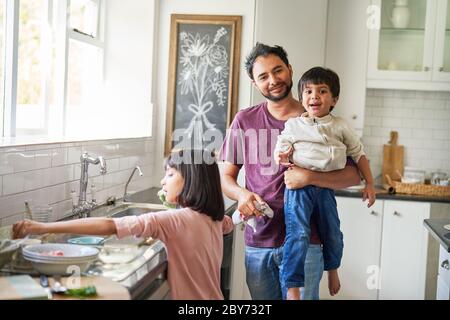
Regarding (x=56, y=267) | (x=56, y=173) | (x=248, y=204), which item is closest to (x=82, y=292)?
(x=56, y=267)

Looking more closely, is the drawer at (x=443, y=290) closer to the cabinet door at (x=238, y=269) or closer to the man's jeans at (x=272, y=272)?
the man's jeans at (x=272, y=272)

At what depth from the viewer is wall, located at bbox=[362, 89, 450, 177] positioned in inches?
131

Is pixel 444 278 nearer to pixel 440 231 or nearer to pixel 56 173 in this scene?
pixel 440 231

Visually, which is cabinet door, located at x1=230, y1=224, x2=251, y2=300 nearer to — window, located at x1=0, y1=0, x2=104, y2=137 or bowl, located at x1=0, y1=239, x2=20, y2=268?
window, located at x1=0, y1=0, x2=104, y2=137

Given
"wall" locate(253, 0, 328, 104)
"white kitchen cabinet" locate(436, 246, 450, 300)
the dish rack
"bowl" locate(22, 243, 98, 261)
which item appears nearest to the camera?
"bowl" locate(22, 243, 98, 261)

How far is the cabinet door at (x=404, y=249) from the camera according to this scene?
9.54 feet

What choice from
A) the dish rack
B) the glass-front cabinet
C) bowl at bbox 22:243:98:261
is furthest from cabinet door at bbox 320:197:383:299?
bowl at bbox 22:243:98:261

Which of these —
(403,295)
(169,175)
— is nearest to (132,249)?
(169,175)

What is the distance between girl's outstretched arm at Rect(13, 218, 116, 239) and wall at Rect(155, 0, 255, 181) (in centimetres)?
173

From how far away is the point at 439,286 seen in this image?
211 centimetres

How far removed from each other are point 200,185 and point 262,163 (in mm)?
321

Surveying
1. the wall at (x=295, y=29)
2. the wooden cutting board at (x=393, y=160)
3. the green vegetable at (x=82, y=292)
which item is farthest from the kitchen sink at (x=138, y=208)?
the wooden cutting board at (x=393, y=160)

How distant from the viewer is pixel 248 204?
152 cm

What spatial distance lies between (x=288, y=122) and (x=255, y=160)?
0.46 ft
